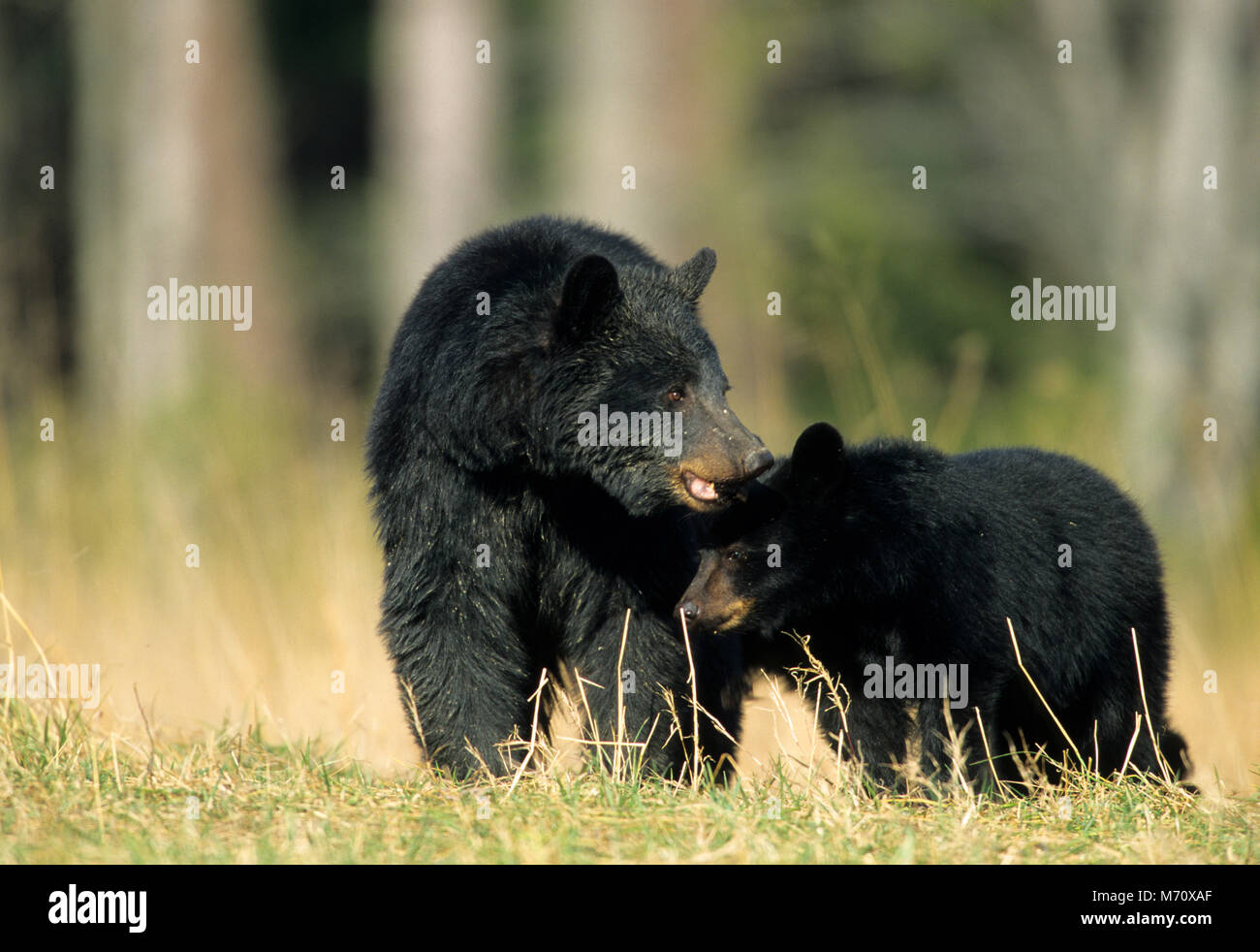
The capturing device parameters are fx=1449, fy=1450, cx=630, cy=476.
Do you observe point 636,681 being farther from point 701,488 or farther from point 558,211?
point 558,211

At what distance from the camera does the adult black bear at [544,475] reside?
5062 mm

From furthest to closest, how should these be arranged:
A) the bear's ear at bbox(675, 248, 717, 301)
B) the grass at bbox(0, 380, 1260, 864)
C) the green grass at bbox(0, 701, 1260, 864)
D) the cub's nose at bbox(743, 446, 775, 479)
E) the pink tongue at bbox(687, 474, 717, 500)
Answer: the bear's ear at bbox(675, 248, 717, 301), the pink tongue at bbox(687, 474, 717, 500), the cub's nose at bbox(743, 446, 775, 479), the grass at bbox(0, 380, 1260, 864), the green grass at bbox(0, 701, 1260, 864)

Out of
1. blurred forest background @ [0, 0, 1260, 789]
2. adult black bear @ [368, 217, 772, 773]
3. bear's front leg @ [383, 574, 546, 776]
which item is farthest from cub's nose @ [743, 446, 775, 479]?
blurred forest background @ [0, 0, 1260, 789]

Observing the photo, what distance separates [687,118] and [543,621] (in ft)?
29.7

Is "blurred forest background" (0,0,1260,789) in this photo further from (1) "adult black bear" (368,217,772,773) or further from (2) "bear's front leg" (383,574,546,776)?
(1) "adult black bear" (368,217,772,773)

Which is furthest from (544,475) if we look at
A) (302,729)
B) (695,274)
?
(302,729)

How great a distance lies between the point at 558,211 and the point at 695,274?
681 cm

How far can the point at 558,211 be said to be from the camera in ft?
39.6

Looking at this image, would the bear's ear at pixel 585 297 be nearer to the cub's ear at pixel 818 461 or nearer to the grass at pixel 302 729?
the cub's ear at pixel 818 461

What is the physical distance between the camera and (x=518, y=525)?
530 cm

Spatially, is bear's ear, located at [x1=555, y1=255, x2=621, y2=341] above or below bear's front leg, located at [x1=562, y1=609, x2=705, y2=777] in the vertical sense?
above

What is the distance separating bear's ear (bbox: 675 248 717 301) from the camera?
17.7ft

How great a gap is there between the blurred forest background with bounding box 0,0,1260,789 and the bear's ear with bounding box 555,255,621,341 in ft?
7.07

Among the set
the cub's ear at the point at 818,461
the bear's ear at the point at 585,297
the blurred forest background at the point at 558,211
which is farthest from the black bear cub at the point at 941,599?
the blurred forest background at the point at 558,211
